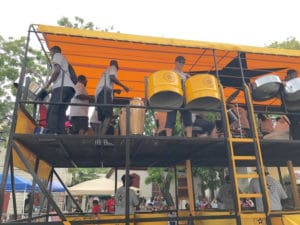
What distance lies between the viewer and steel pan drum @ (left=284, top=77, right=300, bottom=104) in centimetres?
499

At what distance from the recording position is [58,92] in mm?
4496

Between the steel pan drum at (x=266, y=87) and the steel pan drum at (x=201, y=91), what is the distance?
949 millimetres

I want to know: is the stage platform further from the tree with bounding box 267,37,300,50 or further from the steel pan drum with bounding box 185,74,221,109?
the tree with bounding box 267,37,300,50

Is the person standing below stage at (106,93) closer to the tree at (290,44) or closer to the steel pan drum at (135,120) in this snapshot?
the steel pan drum at (135,120)

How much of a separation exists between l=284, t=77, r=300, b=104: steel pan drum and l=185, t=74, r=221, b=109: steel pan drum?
1.40 m

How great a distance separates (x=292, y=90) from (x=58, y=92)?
404 cm

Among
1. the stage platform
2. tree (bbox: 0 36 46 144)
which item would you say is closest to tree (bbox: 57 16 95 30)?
tree (bbox: 0 36 46 144)

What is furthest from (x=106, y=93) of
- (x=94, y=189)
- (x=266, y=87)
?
(x=94, y=189)

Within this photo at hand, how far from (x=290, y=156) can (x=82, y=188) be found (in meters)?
11.9

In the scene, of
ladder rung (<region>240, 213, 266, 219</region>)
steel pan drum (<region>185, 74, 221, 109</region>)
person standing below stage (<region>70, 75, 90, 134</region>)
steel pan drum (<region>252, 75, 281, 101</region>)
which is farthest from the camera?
person standing below stage (<region>70, 75, 90, 134</region>)

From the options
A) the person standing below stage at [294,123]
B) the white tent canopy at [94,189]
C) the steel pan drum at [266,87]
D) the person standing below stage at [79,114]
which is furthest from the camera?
the white tent canopy at [94,189]

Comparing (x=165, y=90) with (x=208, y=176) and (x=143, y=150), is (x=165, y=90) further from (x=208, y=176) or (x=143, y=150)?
(x=208, y=176)

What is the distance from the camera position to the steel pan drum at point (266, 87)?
4.93 m

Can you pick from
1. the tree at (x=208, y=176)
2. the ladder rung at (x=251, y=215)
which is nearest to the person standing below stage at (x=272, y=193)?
the ladder rung at (x=251, y=215)
